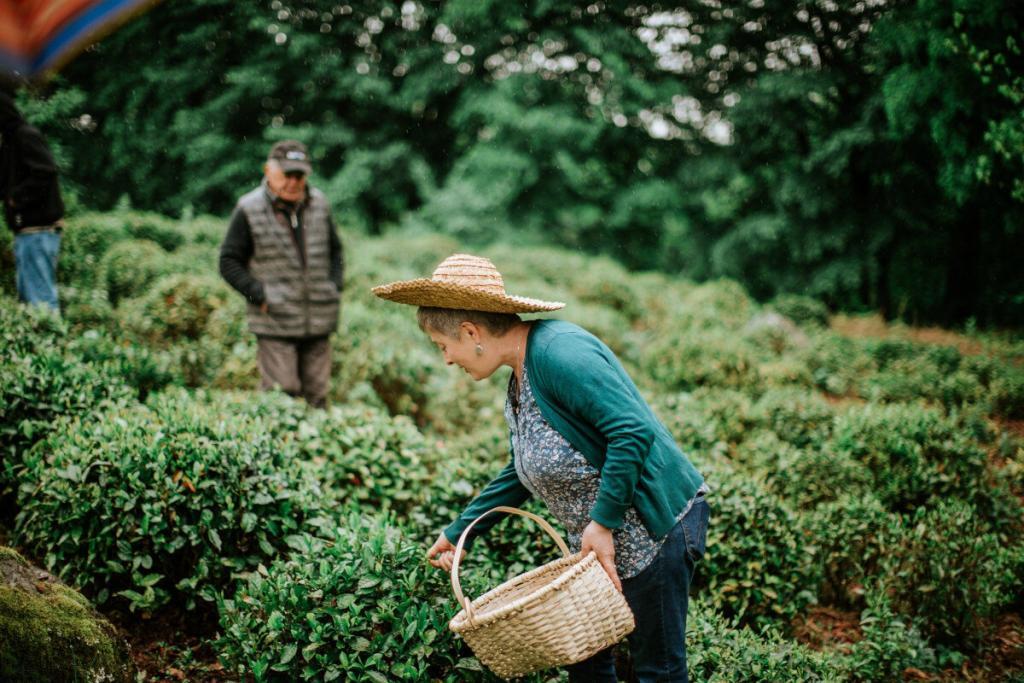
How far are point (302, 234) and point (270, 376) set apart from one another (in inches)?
39.7

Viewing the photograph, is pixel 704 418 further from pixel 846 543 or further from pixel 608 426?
pixel 608 426

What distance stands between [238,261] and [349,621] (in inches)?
118

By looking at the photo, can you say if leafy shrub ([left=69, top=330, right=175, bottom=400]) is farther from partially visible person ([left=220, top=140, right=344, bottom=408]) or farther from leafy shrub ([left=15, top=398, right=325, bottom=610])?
leafy shrub ([left=15, top=398, right=325, bottom=610])

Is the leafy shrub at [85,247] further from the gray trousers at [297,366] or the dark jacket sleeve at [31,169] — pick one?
the gray trousers at [297,366]

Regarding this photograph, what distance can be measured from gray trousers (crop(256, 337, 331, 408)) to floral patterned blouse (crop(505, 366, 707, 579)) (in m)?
2.88

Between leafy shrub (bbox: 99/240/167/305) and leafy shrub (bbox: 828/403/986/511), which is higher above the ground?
leafy shrub (bbox: 99/240/167/305)

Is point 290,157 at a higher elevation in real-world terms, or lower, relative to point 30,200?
higher

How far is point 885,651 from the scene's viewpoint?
3.21m

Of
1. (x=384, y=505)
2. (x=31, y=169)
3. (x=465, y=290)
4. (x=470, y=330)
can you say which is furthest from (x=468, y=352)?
(x=31, y=169)

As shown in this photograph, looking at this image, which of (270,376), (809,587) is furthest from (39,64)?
(809,587)

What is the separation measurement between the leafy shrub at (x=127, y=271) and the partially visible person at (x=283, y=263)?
3.34 metres

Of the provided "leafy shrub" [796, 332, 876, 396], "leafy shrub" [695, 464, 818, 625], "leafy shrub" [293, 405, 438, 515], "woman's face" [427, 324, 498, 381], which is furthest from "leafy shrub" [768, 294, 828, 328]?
"woman's face" [427, 324, 498, 381]

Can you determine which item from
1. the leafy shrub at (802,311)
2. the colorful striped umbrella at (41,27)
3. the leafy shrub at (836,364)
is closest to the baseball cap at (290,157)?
the colorful striped umbrella at (41,27)

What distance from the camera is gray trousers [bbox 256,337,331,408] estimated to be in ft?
15.7
